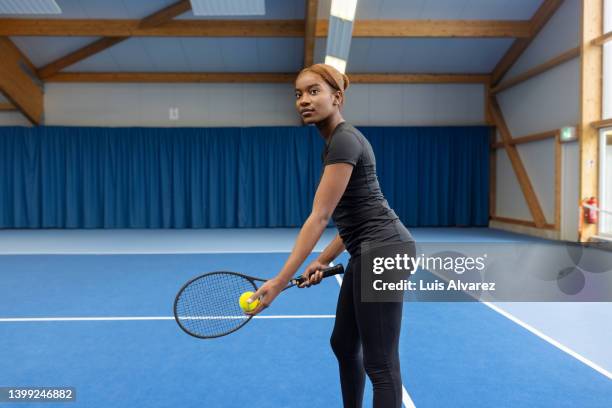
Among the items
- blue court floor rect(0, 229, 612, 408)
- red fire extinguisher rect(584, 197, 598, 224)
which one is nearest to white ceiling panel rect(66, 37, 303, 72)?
red fire extinguisher rect(584, 197, 598, 224)

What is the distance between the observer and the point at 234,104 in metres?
11.7

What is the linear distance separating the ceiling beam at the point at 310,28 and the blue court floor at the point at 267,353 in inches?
216

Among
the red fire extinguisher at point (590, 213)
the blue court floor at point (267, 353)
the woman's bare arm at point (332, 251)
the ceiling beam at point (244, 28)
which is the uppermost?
the ceiling beam at point (244, 28)

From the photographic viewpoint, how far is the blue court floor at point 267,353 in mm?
2387

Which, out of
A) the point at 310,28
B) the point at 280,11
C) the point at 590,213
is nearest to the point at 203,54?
the point at 280,11

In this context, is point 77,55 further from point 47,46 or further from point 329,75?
point 329,75

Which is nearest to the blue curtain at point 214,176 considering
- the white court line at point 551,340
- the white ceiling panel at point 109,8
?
the white ceiling panel at point 109,8

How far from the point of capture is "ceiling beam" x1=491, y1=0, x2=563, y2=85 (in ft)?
28.9

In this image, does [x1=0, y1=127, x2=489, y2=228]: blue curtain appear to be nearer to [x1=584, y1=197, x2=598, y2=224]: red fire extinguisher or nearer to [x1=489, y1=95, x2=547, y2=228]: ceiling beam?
[x1=489, y1=95, x2=547, y2=228]: ceiling beam

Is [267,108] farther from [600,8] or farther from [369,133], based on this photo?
[600,8]

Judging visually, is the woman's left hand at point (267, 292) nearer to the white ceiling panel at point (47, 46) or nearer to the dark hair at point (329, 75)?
the dark hair at point (329, 75)

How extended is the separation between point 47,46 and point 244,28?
461cm

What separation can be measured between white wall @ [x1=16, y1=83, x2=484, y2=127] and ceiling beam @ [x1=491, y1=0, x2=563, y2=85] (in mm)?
718

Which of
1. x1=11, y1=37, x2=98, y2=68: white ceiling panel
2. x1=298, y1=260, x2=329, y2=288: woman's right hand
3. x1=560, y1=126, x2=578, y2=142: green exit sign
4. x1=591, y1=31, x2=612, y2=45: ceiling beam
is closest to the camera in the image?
x1=298, y1=260, x2=329, y2=288: woman's right hand
